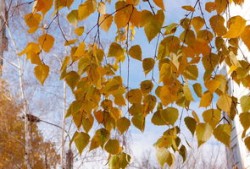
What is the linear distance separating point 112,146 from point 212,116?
330 millimetres

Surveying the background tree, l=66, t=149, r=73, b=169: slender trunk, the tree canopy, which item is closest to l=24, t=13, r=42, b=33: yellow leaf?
the tree canopy

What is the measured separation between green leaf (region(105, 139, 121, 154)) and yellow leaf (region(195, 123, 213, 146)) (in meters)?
0.29

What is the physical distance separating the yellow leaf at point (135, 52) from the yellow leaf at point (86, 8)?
0.16m

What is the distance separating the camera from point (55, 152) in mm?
11648

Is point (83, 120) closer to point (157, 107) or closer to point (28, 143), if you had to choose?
point (157, 107)

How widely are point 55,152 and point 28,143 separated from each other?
958 millimetres

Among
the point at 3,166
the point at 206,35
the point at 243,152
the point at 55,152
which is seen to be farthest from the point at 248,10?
the point at 206,35

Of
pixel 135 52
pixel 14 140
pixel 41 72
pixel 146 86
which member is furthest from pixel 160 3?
pixel 14 140

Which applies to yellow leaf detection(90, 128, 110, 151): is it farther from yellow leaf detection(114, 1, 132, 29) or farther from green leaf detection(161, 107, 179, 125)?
yellow leaf detection(114, 1, 132, 29)

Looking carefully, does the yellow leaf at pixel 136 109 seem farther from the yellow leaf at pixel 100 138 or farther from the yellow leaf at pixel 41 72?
the yellow leaf at pixel 41 72

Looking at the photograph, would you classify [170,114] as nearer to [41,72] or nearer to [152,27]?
[152,27]

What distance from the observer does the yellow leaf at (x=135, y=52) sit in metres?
1.32

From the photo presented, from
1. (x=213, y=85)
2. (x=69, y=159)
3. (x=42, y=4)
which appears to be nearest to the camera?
(x=213, y=85)

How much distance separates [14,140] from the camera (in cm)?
1273
